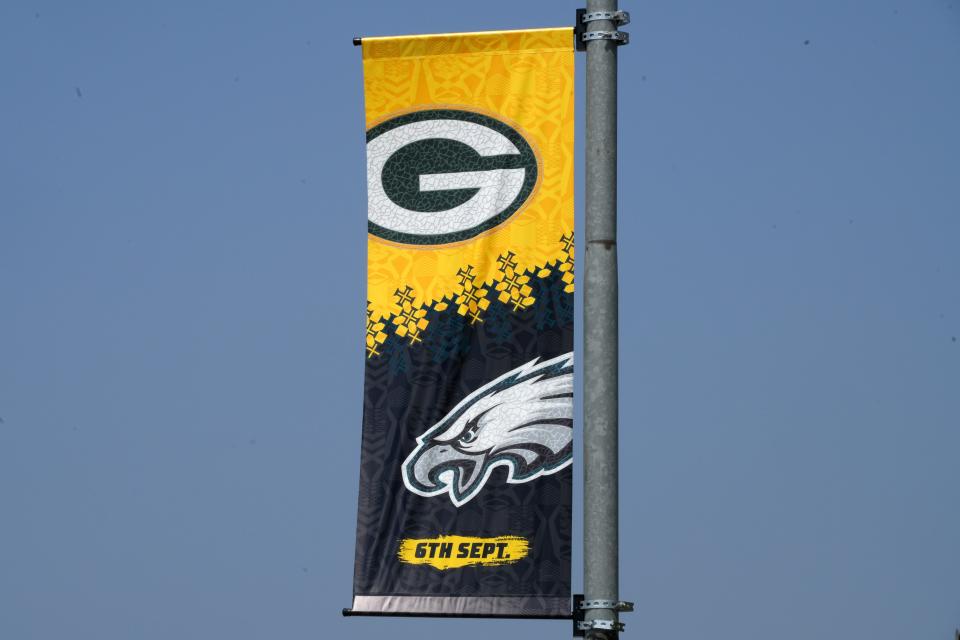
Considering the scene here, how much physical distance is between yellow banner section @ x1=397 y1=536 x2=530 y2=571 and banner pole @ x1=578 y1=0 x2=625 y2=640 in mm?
487

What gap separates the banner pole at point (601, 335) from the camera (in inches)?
269

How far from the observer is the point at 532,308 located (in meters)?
7.39

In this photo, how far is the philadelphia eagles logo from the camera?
7.33 m

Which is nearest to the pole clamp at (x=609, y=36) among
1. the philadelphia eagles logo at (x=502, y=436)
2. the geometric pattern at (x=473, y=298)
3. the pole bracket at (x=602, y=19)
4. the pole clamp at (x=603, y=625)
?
the pole bracket at (x=602, y=19)

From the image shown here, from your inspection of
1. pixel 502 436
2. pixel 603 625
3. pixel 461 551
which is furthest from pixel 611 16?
pixel 603 625

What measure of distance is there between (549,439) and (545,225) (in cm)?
107

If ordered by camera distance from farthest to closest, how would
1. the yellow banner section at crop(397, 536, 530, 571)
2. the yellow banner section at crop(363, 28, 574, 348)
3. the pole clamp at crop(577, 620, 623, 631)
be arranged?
1. the yellow banner section at crop(363, 28, 574, 348)
2. the yellow banner section at crop(397, 536, 530, 571)
3. the pole clamp at crop(577, 620, 623, 631)

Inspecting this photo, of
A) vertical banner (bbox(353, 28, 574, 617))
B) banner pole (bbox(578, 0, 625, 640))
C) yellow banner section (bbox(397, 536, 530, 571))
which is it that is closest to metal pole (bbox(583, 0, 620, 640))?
banner pole (bbox(578, 0, 625, 640))

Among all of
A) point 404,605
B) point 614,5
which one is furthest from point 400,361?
point 614,5

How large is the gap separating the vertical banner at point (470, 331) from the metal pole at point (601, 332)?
0.29 meters

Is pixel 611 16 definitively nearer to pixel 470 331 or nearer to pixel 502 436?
pixel 470 331

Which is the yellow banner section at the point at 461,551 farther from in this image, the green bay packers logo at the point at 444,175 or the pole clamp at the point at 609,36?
the pole clamp at the point at 609,36

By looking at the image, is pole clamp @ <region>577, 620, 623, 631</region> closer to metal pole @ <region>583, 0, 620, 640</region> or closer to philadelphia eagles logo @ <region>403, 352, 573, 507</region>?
metal pole @ <region>583, 0, 620, 640</region>

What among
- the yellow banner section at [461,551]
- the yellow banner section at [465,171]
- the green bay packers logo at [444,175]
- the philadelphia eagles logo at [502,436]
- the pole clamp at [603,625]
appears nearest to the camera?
the pole clamp at [603,625]
